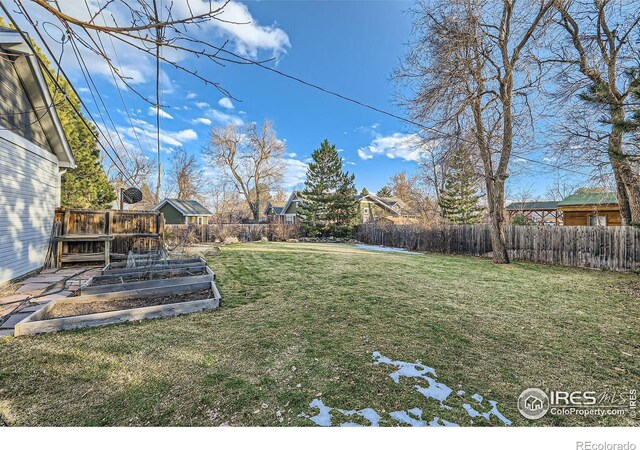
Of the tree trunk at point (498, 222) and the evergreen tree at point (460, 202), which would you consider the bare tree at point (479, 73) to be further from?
the evergreen tree at point (460, 202)

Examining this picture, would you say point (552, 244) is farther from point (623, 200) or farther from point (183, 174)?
point (183, 174)

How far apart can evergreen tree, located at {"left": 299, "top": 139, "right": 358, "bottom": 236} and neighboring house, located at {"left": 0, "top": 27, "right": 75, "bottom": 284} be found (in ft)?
48.8

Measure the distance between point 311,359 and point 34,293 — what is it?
4.78 meters

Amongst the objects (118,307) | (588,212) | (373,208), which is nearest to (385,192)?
(373,208)

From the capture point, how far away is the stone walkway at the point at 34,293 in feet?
10.4

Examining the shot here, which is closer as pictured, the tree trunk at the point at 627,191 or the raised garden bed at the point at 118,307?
the raised garden bed at the point at 118,307

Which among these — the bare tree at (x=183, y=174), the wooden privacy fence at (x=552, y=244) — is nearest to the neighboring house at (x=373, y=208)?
the bare tree at (x=183, y=174)

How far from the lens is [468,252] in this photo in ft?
36.9

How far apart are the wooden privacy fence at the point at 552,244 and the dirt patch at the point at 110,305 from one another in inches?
405

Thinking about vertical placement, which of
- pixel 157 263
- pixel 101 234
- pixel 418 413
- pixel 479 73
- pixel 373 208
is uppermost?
pixel 479 73

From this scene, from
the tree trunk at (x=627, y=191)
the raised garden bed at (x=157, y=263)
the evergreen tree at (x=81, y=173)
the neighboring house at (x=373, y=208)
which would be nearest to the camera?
the raised garden bed at (x=157, y=263)

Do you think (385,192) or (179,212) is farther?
(385,192)

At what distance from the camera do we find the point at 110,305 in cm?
371

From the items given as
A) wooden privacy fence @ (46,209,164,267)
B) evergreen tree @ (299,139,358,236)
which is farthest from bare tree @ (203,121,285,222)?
wooden privacy fence @ (46,209,164,267)
